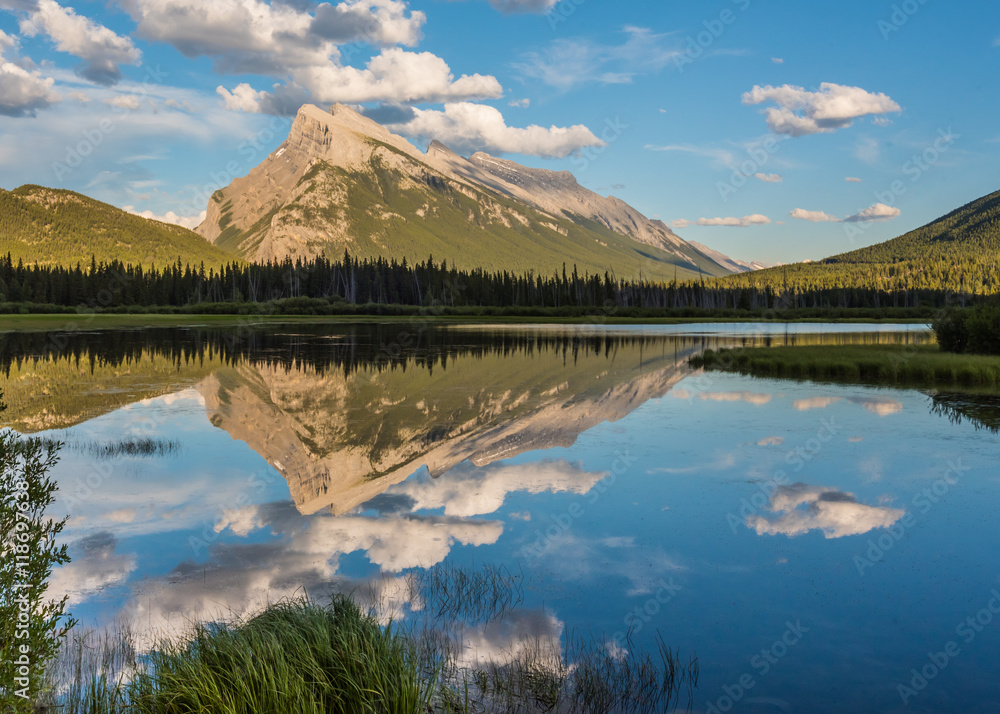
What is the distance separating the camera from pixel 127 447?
20859 mm

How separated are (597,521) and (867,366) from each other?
3462cm

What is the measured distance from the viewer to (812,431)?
941 inches

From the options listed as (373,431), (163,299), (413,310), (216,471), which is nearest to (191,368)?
(373,431)

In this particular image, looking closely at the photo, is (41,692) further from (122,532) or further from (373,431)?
(373,431)

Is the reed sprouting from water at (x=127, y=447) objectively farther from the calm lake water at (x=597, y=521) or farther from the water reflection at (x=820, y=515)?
the water reflection at (x=820, y=515)

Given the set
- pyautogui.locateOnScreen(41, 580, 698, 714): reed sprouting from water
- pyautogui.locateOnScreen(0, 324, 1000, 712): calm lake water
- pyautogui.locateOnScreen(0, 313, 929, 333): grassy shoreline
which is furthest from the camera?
pyautogui.locateOnScreen(0, 313, 929, 333): grassy shoreline

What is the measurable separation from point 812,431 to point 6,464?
22.6 meters

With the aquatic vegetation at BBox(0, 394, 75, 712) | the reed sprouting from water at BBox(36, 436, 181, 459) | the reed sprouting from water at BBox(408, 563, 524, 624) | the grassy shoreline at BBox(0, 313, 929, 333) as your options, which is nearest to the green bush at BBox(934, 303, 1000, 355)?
the reed sprouting from water at BBox(408, 563, 524, 624)

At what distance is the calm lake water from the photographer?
9148mm

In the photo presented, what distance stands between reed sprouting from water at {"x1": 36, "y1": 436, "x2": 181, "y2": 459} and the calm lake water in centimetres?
20

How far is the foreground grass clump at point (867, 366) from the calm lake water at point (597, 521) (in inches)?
319

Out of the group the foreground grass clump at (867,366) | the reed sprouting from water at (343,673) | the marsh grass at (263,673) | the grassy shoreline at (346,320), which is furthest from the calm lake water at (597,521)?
the grassy shoreline at (346,320)

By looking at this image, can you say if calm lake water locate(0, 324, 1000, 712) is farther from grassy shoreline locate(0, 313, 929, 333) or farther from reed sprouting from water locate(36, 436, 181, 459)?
grassy shoreline locate(0, 313, 929, 333)

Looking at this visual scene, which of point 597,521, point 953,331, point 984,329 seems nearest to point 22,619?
point 597,521
